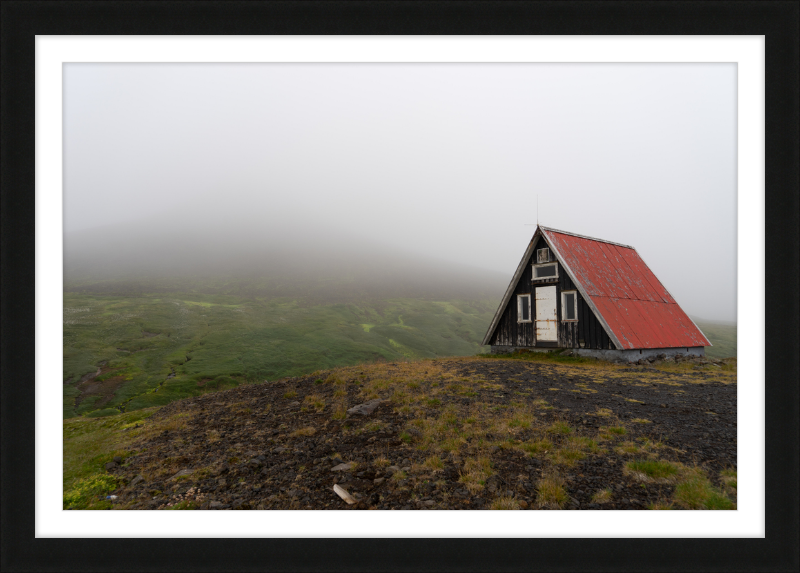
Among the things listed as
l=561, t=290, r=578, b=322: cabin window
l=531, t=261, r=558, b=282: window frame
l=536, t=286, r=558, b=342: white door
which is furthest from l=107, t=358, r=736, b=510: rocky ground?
l=531, t=261, r=558, b=282: window frame

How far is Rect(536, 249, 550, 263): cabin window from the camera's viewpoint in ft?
73.2

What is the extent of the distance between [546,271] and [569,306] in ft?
8.04

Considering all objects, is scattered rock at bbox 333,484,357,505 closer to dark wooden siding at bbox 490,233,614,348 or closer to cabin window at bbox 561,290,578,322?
dark wooden siding at bbox 490,233,614,348

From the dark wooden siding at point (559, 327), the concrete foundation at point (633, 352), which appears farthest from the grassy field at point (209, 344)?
the concrete foundation at point (633, 352)

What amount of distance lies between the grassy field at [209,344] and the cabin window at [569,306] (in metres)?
18.9

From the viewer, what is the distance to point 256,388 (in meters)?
15.3

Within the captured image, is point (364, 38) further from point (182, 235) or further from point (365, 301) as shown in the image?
point (182, 235)

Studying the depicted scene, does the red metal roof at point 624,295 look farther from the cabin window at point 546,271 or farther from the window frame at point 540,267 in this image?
the cabin window at point 546,271

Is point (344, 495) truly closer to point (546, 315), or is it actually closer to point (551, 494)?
point (551, 494)

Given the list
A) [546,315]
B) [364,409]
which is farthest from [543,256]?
[364,409]

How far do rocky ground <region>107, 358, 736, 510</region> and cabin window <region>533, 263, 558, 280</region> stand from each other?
9.18 m
